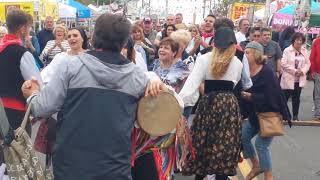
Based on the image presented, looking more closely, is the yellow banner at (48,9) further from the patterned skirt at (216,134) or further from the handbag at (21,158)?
the handbag at (21,158)

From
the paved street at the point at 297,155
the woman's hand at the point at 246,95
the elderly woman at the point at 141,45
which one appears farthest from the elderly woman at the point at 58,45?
the woman's hand at the point at 246,95

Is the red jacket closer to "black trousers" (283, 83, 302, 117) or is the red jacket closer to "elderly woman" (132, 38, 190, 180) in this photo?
"black trousers" (283, 83, 302, 117)

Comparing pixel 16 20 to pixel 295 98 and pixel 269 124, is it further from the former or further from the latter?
pixel 295 98

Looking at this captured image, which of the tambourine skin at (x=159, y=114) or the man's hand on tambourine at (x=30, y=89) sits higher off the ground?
the man's hand on tambourine at (x=30, y=89)

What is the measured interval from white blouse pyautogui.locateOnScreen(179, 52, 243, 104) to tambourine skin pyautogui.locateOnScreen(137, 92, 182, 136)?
1.59m

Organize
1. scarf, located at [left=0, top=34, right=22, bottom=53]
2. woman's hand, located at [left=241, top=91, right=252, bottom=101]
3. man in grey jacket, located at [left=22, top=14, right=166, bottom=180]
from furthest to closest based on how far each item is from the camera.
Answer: woman's hand, located at [left=241, top=91, right=252, bottom=101] < scarf, located at [left=0, top=34, right=22, bottom=53] < man in grey jacket, located at [left=22, top=14, right=166, bottom=180]

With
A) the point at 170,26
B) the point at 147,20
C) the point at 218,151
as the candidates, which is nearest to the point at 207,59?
the point at 218,151

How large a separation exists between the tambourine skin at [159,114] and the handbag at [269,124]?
253cm

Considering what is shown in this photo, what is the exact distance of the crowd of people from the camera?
10.1 ft

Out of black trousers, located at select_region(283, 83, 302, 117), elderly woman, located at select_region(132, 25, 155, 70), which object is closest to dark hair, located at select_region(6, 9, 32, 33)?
elderly woman, located at select_region(132, 25, 155, 70)

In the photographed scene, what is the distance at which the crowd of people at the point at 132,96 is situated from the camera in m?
3.07

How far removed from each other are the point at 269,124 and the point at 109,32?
124 inches

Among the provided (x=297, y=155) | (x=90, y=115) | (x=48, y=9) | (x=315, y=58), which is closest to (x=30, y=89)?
(x=90, y=115)

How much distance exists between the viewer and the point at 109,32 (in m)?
3.12
